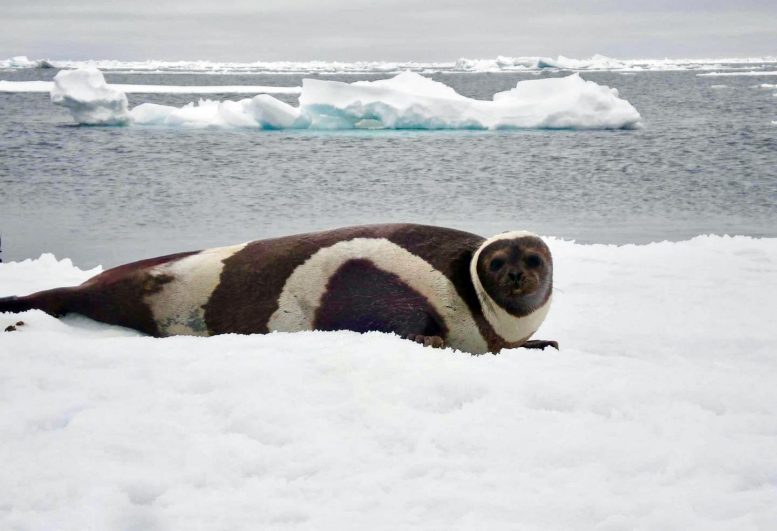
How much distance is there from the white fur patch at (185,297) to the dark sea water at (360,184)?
464cm

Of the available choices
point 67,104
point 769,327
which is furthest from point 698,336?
point 67,104

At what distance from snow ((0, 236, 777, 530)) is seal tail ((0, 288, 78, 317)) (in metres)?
0.23

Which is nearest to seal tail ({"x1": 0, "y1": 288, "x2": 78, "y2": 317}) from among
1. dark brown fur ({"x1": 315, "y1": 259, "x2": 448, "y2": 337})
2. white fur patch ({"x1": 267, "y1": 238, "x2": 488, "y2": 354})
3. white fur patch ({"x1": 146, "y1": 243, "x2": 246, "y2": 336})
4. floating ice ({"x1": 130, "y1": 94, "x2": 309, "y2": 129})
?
white fur patch ({"x1": 146, "y1": 243, "x2": 246, "y2": 336})

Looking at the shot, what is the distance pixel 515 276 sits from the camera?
11.6 ft

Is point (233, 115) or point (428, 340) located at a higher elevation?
point (428, 340)

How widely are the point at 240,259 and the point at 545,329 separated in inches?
54.8

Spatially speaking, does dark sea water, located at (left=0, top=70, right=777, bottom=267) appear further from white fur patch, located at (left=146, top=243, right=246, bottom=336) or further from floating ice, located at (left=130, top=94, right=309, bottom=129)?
white fur patch, located at (left=146, top=243, right=246, bottom=336)

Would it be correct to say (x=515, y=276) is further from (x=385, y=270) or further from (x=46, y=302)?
(x=46, y=302)

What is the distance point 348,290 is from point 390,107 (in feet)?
57.4

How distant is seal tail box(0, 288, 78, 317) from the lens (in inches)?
156

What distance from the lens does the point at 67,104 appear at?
23531 millimetres

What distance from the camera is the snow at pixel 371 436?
208 cm

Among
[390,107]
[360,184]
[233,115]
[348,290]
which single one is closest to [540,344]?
[348,290]

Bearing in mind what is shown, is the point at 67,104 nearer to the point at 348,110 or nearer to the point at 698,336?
the point at 348,110
